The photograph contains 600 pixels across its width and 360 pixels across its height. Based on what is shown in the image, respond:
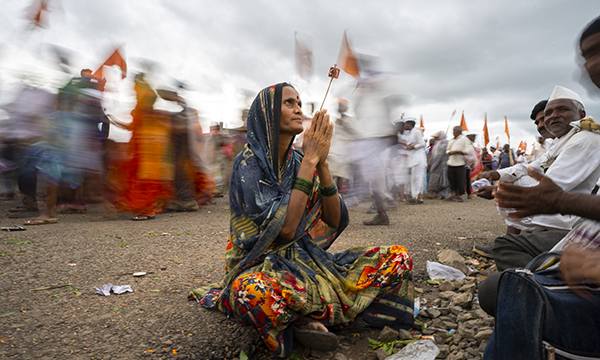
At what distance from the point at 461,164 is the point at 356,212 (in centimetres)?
452

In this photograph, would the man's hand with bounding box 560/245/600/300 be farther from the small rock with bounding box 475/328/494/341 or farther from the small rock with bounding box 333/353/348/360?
the small rock with bounding box 333/353/348/360

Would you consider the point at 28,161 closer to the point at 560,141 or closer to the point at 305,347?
the point at 305,347

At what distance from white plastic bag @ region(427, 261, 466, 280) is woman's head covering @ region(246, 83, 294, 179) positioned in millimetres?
1895

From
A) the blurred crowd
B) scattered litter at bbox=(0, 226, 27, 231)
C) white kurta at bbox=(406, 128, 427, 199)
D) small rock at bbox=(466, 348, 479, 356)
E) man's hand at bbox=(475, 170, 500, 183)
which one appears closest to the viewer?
small rock at bbox=(466, 348, 479, 356)

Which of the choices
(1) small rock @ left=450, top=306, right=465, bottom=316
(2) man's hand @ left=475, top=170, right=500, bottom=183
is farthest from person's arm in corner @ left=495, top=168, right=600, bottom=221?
(2) man's hand @ left=475, top=170, right=500, bottom=183

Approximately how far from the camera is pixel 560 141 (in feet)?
9.20

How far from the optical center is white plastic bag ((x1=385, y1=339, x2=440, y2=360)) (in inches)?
76.2

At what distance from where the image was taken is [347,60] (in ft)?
20.5

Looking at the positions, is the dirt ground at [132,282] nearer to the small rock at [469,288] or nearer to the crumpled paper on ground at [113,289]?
the crumpled paper on ground at [113,289]

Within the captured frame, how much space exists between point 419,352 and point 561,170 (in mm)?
1721

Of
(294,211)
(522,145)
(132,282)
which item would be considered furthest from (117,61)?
(522,145)

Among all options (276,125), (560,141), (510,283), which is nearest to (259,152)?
(276,125)

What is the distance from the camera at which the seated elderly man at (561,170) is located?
2.49m

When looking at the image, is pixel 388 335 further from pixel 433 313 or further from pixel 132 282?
pixel 132 282
